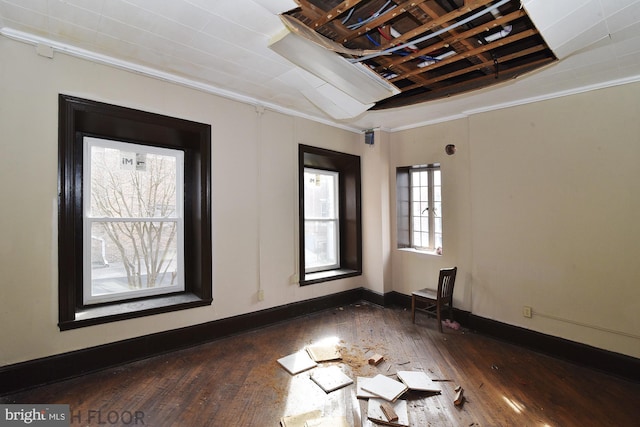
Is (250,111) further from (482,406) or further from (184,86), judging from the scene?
(482,406)

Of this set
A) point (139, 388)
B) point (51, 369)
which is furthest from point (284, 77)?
point (51, 369)

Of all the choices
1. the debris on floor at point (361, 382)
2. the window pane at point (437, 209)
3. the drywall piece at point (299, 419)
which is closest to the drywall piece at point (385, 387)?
the debris on floor at point (361, 382)

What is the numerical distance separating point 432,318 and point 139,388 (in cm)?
330

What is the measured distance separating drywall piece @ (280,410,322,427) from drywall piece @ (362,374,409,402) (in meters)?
0.48

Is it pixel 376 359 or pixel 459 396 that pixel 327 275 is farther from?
pixel 459 396

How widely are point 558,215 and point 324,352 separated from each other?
276cm

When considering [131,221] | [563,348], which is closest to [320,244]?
[131,221]

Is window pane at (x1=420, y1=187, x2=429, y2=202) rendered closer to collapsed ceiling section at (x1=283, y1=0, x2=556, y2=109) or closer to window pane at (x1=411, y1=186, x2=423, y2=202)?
window pane at (x1=411, y1=186, x2=423, y2=202)

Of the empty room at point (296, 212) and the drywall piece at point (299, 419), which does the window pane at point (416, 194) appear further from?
the drywall piece at point (299, 419)

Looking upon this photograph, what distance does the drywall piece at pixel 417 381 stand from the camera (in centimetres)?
233

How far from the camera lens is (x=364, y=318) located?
3904 millimetres

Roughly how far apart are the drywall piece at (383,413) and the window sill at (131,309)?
1.91 meters

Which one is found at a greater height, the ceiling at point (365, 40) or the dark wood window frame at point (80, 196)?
the ceiling at point (365, 40)

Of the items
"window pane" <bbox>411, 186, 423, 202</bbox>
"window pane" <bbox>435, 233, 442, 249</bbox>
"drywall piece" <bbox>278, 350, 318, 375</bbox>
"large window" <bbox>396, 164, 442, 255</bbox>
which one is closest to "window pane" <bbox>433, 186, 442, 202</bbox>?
"large window" <bbox>396, 164, 442, 255</bbox>
